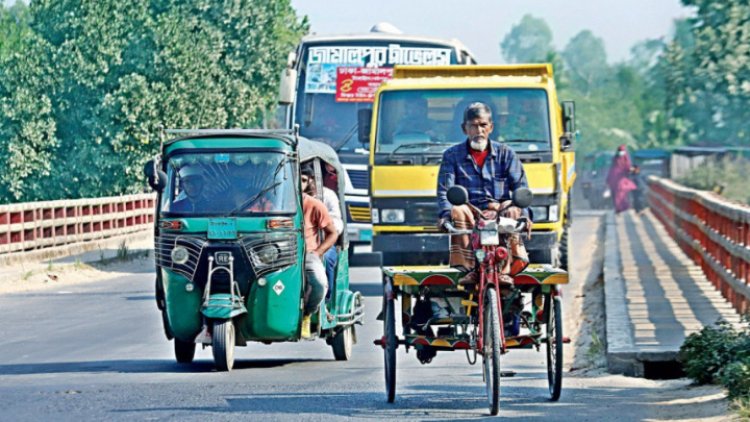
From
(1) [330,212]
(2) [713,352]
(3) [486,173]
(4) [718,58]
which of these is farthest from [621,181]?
(3) [486,173]

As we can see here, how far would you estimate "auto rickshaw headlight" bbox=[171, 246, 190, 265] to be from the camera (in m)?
13.2

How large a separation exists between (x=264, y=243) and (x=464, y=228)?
10.6 ft

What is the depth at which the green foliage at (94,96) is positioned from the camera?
150 ft

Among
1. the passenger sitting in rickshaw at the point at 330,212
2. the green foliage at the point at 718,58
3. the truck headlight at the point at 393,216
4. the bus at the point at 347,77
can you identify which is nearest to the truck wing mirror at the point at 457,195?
the passenger sitting in rickshaw at the point at 330,212

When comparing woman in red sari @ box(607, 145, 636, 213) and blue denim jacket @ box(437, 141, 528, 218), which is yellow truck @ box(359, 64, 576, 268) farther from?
woman in red sari @ box(607, 145, 636, 213)

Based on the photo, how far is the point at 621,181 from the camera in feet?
165

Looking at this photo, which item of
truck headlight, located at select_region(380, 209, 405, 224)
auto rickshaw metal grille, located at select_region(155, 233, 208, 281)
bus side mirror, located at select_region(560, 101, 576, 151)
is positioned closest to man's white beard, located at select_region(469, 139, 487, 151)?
auto rickshaw metal grille, located at select_region(155, 233, 208, 281)

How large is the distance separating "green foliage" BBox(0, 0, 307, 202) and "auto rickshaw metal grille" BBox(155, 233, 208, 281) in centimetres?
3241

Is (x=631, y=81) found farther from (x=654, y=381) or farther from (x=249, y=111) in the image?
(x=654, y=381)

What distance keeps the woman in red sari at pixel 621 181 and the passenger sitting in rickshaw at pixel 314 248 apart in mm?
35758

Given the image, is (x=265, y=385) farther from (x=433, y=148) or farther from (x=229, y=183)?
(x=433, y=148)

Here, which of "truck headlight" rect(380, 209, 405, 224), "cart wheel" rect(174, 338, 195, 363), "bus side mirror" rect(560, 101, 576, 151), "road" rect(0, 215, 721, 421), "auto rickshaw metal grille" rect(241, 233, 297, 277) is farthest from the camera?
"bus side mirror" rect(560, 101, 576, 151)

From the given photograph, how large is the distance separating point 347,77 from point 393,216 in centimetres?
592

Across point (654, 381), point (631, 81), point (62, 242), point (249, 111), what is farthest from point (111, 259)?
point (631, 81)
